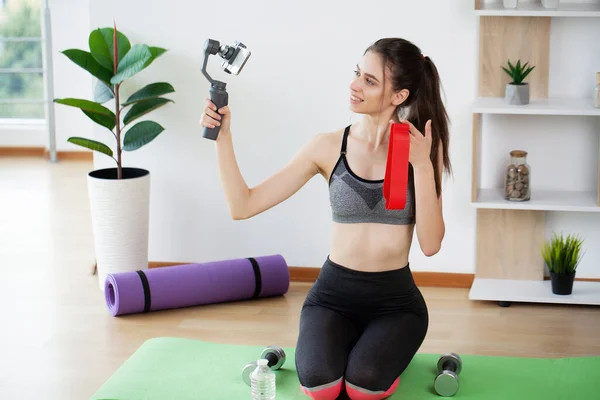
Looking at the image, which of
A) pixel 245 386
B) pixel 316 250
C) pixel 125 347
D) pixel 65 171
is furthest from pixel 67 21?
pixel 245 386

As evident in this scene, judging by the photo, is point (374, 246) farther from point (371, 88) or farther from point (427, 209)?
point (371, 88)

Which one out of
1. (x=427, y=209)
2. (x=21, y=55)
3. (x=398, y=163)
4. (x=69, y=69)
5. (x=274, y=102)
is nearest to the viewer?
(x=398, y=163)

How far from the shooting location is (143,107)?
3.77 m

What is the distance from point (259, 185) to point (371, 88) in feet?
1.48

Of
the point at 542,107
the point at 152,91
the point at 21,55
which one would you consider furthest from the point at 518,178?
the point at 21,55

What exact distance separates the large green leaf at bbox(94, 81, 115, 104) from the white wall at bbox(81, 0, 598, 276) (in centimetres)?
17

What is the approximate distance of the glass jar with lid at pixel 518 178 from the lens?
142 inches

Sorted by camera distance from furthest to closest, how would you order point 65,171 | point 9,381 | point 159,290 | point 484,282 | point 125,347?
point 65,171 < point 484,282 < point 159,290 < point 125,347 < point 9,381

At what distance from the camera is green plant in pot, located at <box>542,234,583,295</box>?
3600 mm

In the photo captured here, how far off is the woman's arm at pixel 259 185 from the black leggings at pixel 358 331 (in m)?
0.27

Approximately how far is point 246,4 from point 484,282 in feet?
5.03

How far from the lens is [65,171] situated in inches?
257

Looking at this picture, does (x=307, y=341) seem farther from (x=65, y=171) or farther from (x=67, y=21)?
(x=67, y=21)

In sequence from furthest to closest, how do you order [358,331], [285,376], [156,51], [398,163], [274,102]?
[274,102]
[156,51]
[285,376]
[358,331]
[398,163]
